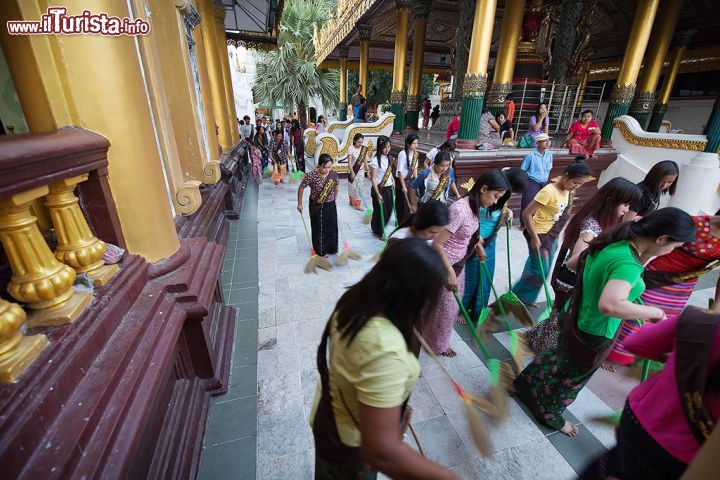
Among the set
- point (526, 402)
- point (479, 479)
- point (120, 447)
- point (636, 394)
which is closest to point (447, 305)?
point (526, 402)

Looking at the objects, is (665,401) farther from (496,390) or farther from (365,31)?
(365,31)

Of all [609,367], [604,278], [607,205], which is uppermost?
[607,205]

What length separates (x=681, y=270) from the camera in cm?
247

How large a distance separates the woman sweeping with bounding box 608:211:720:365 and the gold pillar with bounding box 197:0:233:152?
6.62 meters

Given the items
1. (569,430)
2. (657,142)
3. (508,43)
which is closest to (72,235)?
(569,430)

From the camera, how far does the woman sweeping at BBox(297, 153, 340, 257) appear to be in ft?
14.8

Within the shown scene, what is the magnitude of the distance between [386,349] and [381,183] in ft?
16.6

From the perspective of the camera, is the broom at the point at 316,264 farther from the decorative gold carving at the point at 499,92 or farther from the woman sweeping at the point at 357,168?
the decorative gold carving at the point at 499,92

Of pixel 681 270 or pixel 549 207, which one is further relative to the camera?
pixel 549 207

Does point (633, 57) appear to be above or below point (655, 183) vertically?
above

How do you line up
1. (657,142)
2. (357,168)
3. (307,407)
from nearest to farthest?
(307,407), (357,168), (657,142)

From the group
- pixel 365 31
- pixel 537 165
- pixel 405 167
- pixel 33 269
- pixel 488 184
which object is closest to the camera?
pixel 33 269

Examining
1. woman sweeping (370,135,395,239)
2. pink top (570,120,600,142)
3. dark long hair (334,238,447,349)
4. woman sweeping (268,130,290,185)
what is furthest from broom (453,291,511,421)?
woman sweeping (268,130,290,185)

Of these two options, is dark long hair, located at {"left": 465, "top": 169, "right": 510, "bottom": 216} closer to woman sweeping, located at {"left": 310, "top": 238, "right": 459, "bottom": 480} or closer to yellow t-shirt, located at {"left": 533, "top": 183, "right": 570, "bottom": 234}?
yellow t-shirt, located at {"left": 533, "top": 183, "right": 570, "bottom": 234}
